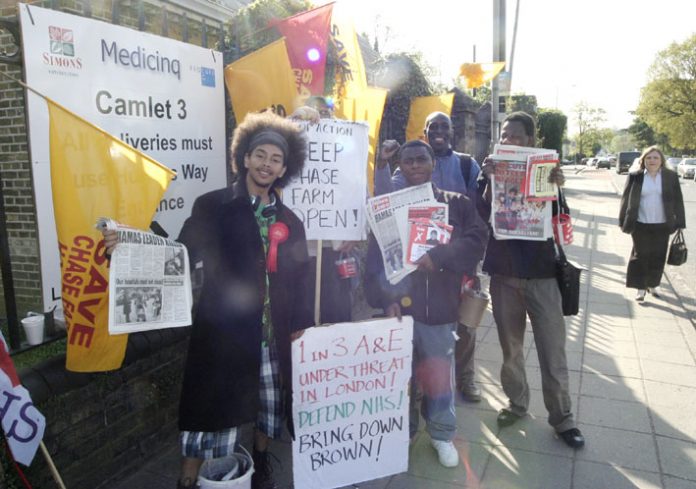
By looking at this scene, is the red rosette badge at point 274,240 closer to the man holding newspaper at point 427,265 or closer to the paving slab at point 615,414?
the man holding newspaper at point 427,265

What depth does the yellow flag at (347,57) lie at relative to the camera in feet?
14.5

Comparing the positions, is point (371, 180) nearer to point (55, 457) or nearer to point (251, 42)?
point (251, 42)

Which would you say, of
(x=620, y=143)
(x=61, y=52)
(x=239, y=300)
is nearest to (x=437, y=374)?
(x=239, y=300)

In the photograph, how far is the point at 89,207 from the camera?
8.69ft

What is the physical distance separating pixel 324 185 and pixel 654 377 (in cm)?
315

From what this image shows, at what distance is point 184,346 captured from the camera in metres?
3.70

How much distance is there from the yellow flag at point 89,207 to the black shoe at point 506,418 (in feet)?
7.94

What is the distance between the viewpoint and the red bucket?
346 cm

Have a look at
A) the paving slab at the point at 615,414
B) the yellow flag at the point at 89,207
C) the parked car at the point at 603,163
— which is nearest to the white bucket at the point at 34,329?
the yellow flag at the point at 89,207

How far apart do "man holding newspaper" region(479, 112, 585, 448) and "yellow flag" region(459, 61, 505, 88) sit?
483 cm

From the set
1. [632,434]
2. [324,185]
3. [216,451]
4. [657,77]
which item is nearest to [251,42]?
[324,185]

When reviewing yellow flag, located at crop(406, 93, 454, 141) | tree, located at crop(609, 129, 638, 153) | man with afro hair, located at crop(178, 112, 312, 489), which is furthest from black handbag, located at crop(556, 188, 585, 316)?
tree, located at crop(609, 129, 638, 153)

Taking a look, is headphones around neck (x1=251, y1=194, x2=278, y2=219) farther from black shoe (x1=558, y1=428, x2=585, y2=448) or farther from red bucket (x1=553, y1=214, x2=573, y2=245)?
black shoe (x1=558, y1=428, x2=585, y2=448)

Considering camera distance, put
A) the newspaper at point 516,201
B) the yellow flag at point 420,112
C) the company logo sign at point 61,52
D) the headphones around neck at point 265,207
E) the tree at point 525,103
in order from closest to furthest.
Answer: the headphones around neck at point 265,207 < the company logo sign at point 61,52 < the newspaper at point 516,201 < the yellow flag at point 420,112 < the tree at point 525,103
